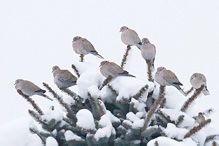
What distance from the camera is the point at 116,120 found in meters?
3.31

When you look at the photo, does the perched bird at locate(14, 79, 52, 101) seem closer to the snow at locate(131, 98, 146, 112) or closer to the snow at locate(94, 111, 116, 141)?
the snow at locate(94, 111, 116, 141)

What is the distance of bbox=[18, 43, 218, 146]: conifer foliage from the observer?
3.13 m

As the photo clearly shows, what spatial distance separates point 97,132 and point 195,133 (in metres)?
0.97

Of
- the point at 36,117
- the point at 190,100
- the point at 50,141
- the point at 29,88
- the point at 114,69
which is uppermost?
the point at 114,69

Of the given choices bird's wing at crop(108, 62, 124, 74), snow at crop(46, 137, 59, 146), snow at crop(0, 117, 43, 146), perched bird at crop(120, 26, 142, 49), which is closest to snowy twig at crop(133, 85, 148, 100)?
bird's wing at crop(108, 62, 124, 74)

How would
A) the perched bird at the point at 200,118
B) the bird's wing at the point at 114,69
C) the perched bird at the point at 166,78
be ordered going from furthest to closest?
the perched bird at the point at 166,78 < the bird's wing at the point at 114,69 < the perched bird at the point at 200,118

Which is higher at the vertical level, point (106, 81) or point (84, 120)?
point (106, 81)

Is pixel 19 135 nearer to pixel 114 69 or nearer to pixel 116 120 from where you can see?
pixel 116 120

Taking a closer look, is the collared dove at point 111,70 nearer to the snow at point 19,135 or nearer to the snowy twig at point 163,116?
the snowy twig at point 163,116

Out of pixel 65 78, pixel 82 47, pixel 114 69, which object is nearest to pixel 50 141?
pixel 114 69

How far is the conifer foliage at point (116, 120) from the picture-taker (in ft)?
10.3

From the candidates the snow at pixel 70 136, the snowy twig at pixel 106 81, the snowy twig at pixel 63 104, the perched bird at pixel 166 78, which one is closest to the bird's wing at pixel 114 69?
the snowy twig at pixel 106 81

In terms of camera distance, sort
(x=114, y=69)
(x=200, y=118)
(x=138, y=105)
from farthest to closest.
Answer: (x=114, y=69) → (x=200, y=118) → (x=138, y=105)

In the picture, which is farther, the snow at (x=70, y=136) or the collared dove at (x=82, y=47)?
the collared dove at (x=82, y=47)
